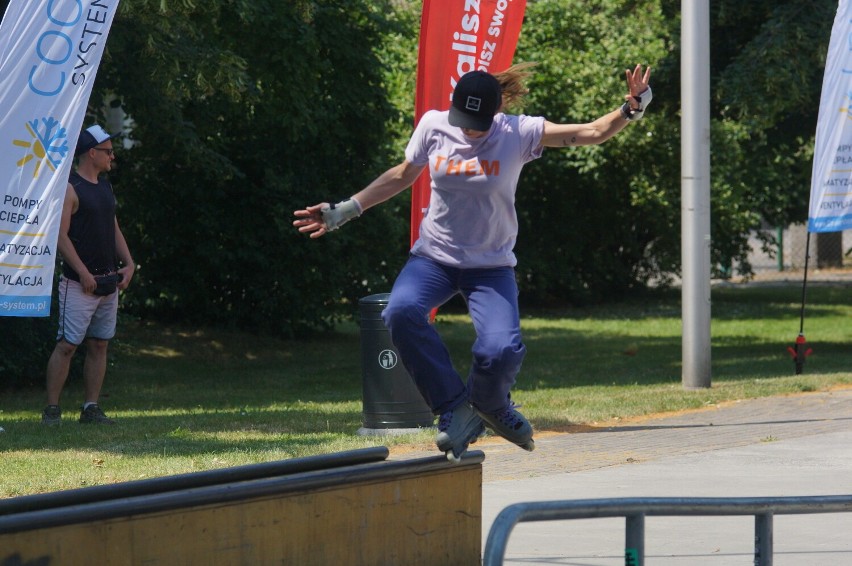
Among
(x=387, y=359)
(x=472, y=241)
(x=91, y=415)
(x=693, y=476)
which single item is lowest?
(x=693, y=476)

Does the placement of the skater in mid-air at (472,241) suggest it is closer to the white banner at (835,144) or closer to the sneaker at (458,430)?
the sneaker at (458,430)

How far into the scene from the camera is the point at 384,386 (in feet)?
33.1

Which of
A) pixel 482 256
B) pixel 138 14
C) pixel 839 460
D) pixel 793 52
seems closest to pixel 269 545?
pixel 482 256

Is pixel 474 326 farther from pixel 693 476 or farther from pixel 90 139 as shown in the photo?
pixel 90 139

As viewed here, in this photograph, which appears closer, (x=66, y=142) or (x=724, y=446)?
(x=66, y=142)

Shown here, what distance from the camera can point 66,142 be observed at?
8.61 meters

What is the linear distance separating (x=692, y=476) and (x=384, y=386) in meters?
2.91

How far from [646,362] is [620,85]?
8838 millimetres

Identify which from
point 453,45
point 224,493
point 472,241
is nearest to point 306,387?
point 453,45

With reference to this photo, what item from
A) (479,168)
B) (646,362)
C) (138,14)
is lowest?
(646,362)

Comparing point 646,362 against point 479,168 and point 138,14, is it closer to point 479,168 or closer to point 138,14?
point 138,14

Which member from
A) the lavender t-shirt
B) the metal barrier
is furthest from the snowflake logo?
the metal barrier

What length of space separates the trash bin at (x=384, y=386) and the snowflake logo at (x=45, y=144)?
2.78 metres

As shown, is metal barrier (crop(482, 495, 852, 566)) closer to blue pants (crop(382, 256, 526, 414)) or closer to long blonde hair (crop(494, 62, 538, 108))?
blue pants (crop(382, 256, 526, 414))
